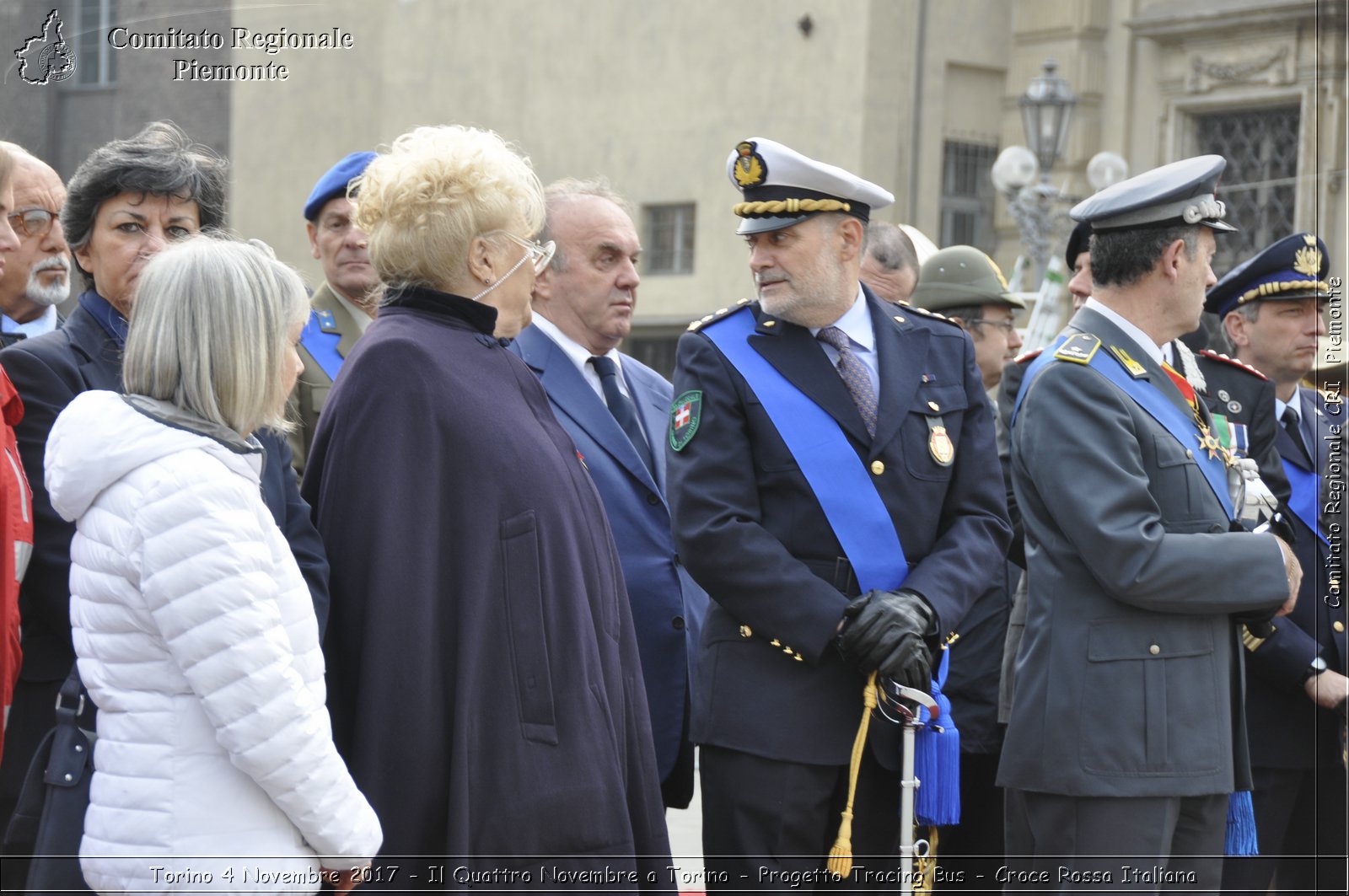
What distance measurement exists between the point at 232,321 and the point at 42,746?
0.85m

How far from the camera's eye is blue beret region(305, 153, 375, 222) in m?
5.09

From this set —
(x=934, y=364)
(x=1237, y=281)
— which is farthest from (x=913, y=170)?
(x=934, y=364)

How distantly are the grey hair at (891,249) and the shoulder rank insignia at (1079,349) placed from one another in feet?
5.93

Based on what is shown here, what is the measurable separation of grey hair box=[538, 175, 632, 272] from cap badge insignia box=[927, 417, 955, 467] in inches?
48.5

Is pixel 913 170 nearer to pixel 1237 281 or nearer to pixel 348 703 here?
pixel 1237 281

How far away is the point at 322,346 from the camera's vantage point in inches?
191

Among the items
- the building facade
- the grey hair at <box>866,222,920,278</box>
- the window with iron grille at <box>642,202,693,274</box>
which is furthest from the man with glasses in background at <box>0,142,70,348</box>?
the window with iron grille at <box>642,202,693,274</box>

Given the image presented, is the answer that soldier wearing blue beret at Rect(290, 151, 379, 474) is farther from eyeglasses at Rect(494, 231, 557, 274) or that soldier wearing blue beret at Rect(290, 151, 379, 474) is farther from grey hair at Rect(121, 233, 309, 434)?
grey hair at Rect(121, 233, 309, 434)

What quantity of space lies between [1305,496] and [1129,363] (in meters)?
1.33

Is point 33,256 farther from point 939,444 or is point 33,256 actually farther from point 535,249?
point 939,444

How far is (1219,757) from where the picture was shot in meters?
3.92

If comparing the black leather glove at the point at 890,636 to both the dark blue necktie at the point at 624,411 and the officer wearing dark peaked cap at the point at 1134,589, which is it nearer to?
the officer wearing dark peaked cap at the point at 1134,589

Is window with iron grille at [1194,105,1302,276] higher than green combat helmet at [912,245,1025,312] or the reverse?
higher

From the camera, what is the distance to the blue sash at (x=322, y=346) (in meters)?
4.80
